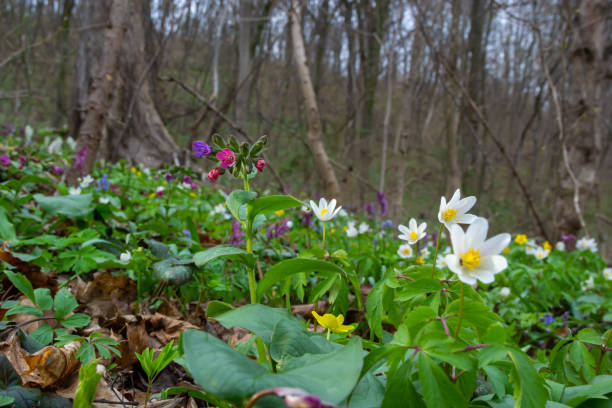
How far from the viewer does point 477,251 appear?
0.75 metres

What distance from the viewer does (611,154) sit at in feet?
56.1

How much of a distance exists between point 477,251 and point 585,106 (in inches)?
197

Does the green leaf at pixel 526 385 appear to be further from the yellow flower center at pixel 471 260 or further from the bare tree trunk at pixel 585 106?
the bare tree trunk at pixel 585 106

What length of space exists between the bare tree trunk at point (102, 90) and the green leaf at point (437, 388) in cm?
318

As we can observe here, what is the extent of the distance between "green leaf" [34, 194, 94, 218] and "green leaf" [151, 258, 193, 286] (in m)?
0.68

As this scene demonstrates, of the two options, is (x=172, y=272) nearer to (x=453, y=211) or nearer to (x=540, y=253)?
(x=453, y=211)

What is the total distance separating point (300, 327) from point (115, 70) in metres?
3.13

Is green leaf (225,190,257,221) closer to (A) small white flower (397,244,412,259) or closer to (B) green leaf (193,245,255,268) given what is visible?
(B) green leaf (193,245,255,268)

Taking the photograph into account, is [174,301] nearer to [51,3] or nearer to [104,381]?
[104,381]

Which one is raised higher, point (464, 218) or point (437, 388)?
point (464, 218)

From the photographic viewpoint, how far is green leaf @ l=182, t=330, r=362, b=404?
55 centimetres

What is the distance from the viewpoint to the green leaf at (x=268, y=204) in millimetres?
885

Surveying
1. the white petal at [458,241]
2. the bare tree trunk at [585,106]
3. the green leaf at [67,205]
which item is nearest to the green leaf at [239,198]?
the white petal at [458,241]

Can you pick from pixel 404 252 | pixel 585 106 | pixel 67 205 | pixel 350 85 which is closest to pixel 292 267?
pixel 67 205
